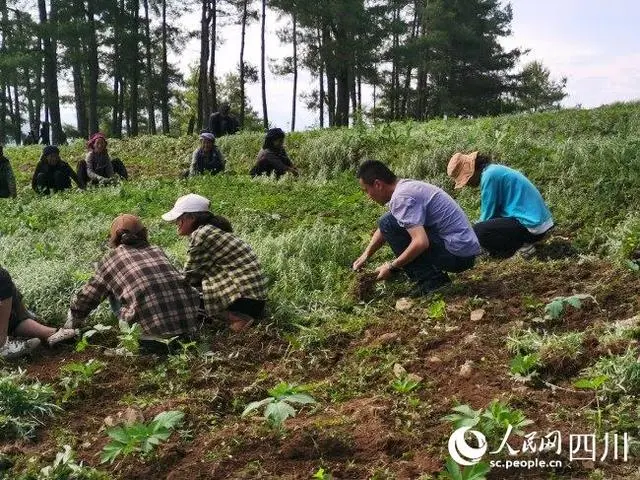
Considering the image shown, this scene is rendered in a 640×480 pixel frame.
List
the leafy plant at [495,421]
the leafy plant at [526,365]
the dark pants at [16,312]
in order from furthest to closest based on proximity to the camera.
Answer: the dark pants at [16,312] → the leafy plant at [526,365] → the leafy plant at [495,421]

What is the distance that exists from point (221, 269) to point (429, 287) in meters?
1.64

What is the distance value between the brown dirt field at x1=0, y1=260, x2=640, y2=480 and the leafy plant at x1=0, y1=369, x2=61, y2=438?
8 centimetres

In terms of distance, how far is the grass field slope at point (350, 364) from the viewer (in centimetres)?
286

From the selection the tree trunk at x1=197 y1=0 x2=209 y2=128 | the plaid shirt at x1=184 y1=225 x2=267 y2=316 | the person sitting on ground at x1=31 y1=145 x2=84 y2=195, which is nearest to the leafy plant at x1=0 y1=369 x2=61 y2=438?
the plaid shirt at x1=184 y1=225 x2=267 y2=316

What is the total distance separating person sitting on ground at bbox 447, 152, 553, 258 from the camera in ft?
19.5

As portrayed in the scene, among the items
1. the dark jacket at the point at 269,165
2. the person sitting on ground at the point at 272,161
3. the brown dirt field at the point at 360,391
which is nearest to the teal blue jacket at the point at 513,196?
the brown dirt field at the point at 360,391

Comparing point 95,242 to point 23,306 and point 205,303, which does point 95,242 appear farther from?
point 205,303

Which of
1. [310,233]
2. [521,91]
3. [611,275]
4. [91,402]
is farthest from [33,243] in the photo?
[521,91]

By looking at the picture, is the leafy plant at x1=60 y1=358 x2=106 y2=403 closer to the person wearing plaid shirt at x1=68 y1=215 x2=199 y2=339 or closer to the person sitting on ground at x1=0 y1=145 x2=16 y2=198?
the person wearing plaid shirt at x1=68 y1=215 x2=199 y2=339

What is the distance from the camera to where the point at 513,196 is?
6043mm

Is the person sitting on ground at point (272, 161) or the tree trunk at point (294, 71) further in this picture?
the tree trunk at point (294, 71)

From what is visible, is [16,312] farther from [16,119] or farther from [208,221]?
[16,119]

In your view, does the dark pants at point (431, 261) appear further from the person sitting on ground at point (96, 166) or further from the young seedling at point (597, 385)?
the person sitting on ground at point (96, 166)

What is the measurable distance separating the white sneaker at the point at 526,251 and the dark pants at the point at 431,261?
845 mm
